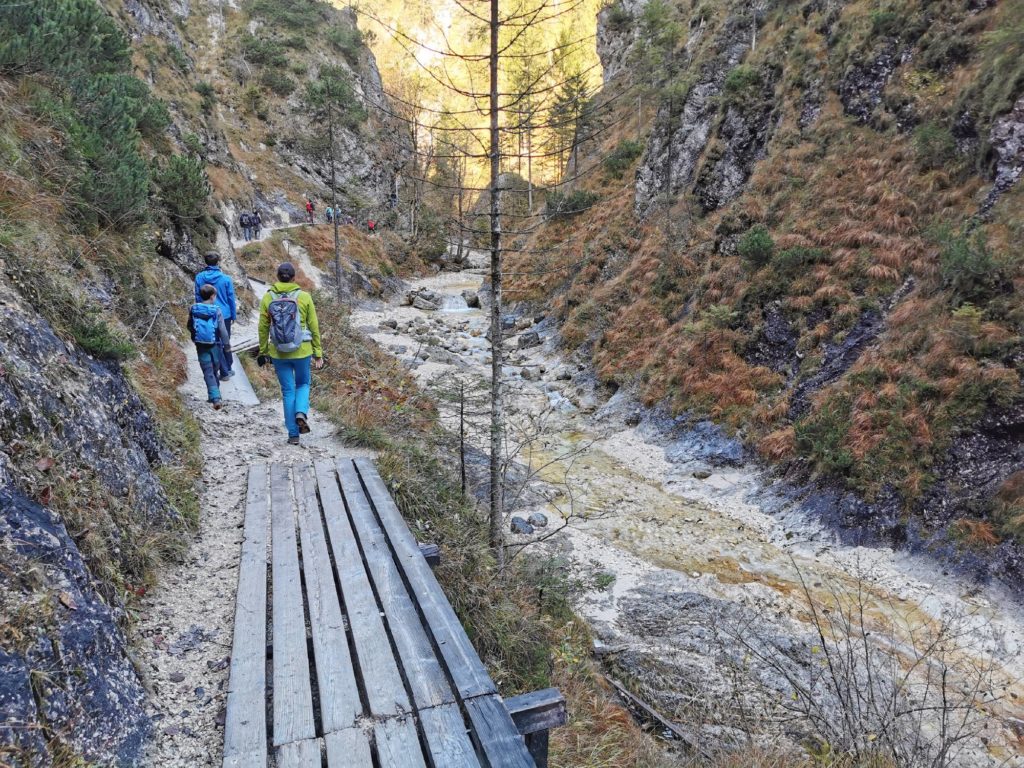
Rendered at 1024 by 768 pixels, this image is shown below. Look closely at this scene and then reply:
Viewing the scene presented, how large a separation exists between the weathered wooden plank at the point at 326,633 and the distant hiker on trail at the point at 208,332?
4564 mm

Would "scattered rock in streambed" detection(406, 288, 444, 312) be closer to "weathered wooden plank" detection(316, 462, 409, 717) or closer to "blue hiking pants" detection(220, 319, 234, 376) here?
"blue hiking pants" detection(220, 319, 234, 376)

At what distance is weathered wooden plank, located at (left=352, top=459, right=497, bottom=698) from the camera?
128 inches

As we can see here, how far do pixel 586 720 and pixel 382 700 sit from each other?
2.97 meters

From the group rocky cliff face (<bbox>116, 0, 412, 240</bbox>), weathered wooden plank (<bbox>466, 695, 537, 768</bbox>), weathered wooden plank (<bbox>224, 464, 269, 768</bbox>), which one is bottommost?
weathered wooden plank (<bbox>466, 695, 537, 768</bbox>)

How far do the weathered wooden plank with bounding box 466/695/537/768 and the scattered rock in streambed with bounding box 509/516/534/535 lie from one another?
8298 millimetres

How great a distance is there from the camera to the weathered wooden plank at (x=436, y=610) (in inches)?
128

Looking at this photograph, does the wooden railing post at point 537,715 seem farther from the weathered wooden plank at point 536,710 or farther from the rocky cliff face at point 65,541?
the rocky cliff face at point 65,541

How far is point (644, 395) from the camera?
1755 cm

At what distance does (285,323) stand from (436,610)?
4516 millimetres

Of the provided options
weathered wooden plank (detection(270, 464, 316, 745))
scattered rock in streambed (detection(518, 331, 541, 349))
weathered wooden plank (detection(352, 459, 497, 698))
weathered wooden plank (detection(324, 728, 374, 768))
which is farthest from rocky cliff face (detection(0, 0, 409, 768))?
scattered rock in streambed (detection(518, 331, 541, 349))

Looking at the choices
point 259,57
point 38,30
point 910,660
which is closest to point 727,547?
point 910,660

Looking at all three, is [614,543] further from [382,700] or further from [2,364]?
[2,364]

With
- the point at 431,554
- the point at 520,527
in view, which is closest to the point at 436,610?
the point at 431,554

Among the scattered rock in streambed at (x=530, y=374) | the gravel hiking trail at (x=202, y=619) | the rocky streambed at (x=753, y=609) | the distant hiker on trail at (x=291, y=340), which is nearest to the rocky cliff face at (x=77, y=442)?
the gravel hiking trail at (x=202, y=619)
